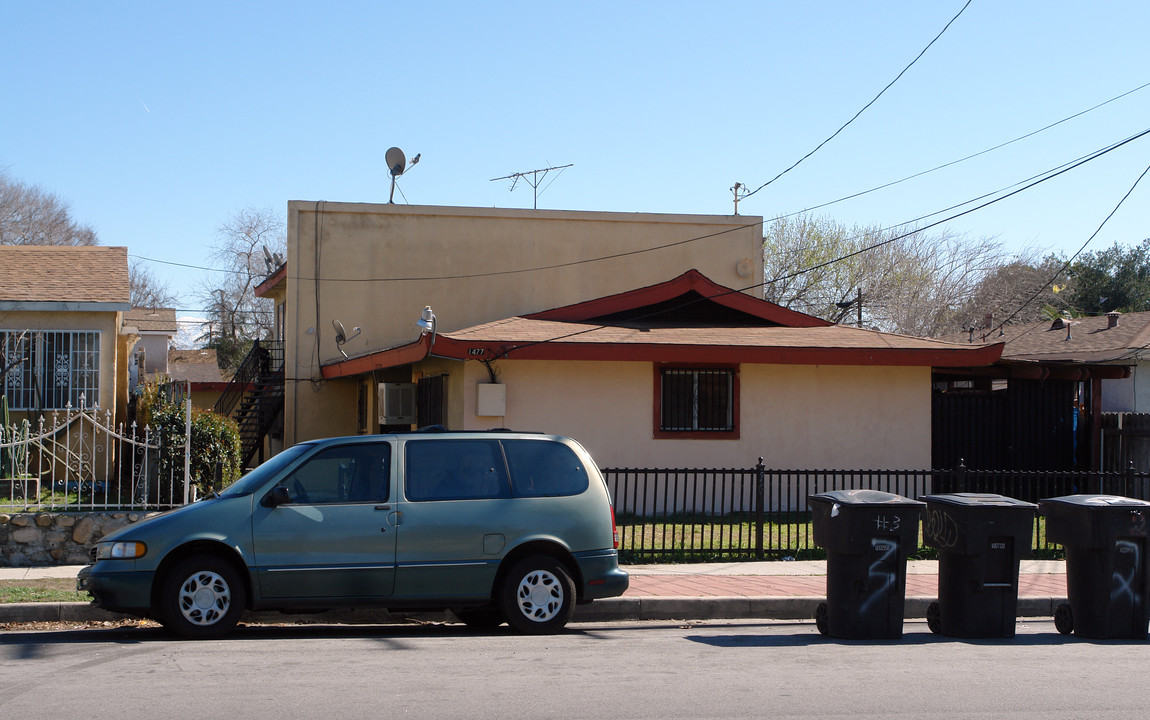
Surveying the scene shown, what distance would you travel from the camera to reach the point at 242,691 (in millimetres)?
6250

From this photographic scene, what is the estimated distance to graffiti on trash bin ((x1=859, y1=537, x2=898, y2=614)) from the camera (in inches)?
338

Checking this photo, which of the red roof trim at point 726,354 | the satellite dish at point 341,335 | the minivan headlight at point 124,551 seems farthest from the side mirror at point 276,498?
the satellite dish at point 341,335

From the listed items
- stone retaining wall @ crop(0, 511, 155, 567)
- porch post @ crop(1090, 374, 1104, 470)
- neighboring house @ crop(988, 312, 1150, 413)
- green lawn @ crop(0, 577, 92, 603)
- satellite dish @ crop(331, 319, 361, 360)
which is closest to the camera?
green lawn @ crop(0, 577, 92, 603)

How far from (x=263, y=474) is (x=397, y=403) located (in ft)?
34.7

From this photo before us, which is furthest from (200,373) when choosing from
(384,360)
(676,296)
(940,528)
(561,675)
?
(561,675)

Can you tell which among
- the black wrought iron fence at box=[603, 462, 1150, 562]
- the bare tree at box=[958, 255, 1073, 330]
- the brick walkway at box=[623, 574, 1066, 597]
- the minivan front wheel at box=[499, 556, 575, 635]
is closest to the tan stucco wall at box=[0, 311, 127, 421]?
the black wrought iron fence at box=[603, 462, 1150, 562]

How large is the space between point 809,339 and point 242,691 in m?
11.9

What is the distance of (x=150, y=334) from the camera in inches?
955

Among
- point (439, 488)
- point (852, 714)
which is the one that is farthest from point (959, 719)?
point (439, 488)

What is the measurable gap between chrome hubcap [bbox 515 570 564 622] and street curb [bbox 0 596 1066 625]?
978 mm

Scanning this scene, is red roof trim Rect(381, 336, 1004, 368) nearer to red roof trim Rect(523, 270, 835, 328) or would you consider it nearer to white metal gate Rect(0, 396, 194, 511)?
red roof trim Rect(523, 270, 835, 328)

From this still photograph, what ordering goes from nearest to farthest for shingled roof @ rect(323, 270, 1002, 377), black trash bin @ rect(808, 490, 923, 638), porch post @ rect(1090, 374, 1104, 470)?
black trash bin @ rect(808, 490, 923, 638) < shingled roof @ rect(323, 270, 1002, 377) < porch post @ rect(1090, 374, 1104, 470)

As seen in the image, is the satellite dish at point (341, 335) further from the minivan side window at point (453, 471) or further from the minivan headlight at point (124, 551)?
→ the minivan headlight at point (124, 551)

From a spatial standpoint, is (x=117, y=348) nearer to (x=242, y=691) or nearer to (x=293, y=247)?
(x=293, y=247)
